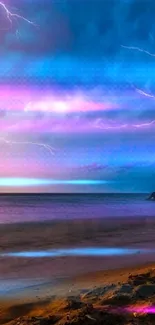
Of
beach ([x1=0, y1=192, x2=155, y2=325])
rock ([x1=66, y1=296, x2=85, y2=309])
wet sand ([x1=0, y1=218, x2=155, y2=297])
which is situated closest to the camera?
rock ([x1=66, y1=296, x2=85, y2=309])

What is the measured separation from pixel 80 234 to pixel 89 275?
12.6 metres

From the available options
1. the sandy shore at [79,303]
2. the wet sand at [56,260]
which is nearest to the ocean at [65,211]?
the wet sand at [56,260]

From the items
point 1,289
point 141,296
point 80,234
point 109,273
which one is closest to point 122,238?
point 80,234

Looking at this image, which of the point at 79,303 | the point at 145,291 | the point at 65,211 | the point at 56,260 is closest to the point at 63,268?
the point at 56,260

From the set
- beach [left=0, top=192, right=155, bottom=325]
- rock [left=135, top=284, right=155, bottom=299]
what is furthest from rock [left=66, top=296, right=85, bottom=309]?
rock [left=135, top=284, right=155, bottom=299]

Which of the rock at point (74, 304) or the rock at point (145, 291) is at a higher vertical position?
the rock at point (145, 291)

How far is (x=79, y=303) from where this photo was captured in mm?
7293

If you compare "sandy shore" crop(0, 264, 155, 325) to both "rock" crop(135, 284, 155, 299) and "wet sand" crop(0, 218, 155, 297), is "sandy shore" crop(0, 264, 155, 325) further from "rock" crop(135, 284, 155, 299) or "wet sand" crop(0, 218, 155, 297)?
"wet sand" crop(0, 218, 155, 297)

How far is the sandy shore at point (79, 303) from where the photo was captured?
6.22 meters

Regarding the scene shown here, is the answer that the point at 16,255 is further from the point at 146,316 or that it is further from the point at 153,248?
the point at 146,316

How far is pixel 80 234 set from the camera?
80.0 ft

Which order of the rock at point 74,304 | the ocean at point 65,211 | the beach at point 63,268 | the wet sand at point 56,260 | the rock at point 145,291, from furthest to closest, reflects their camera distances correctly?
the ocean at point 65,211, the wet sand at point 56,260, the beach at point 63,268, the rock at point 145,291, the rock at point 74,304

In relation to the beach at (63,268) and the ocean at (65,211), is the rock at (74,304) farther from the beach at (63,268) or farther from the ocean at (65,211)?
the ocean at (65,211)

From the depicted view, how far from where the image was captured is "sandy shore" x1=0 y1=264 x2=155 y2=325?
622cm
